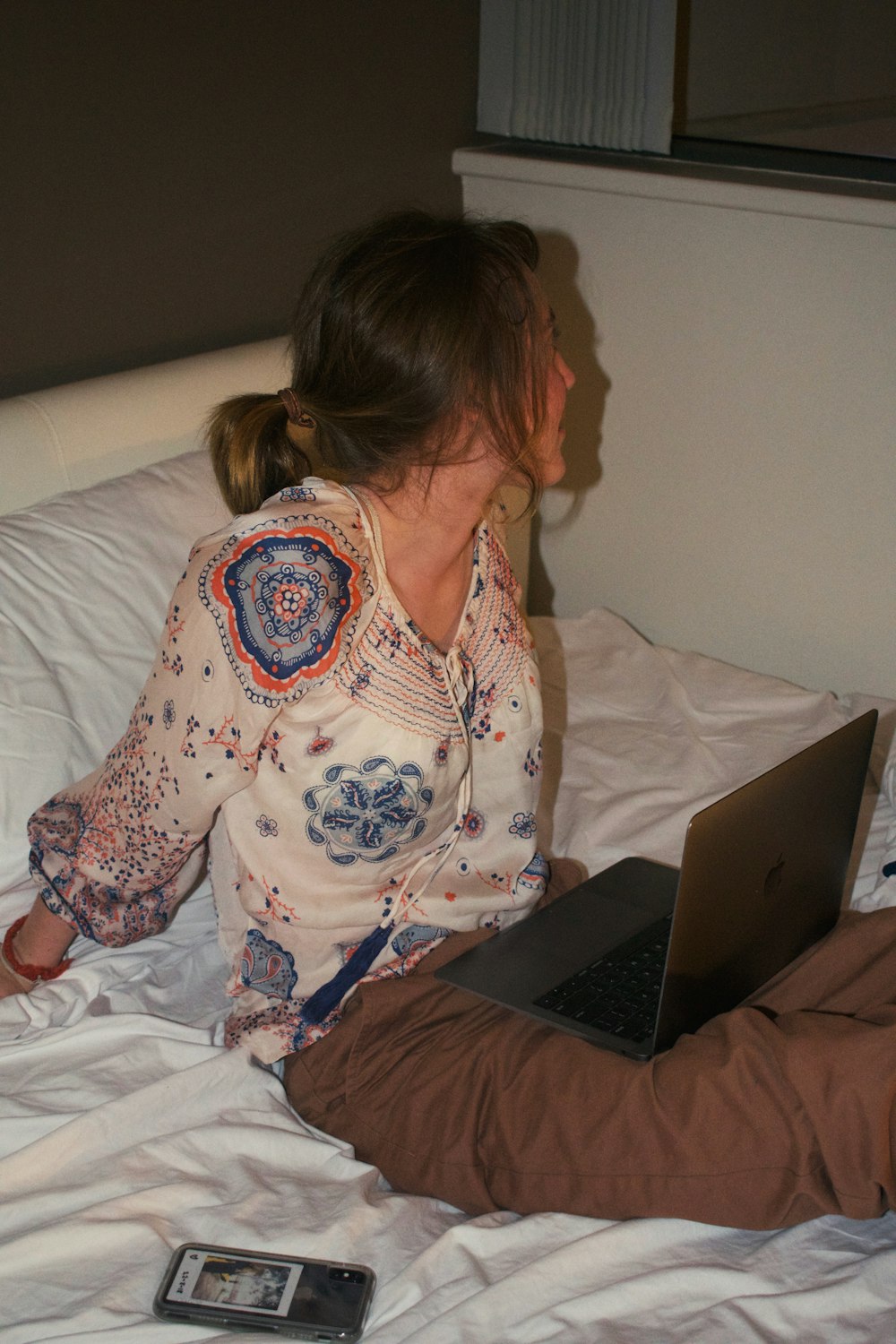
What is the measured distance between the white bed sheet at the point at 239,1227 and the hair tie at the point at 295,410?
0.54 meters

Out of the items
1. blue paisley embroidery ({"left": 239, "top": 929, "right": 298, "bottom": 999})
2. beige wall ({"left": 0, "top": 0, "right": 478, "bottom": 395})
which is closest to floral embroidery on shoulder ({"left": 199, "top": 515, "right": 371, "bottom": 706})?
blue paisley embroidery ({"left": 239, "top": 929, "right": 298, "bottom": 999})

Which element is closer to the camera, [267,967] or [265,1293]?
[265,1293]

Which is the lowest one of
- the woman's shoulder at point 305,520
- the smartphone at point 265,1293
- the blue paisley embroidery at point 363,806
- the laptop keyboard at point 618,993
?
the smartphone at point 265,1293

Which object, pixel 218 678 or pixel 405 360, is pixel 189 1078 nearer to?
pixel 218 678

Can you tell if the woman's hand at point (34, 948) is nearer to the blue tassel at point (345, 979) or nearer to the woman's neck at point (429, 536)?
the blue tassel at point (345, 979)

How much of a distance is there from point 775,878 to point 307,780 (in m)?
0.41

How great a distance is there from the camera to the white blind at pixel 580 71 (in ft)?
6.82

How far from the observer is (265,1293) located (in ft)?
3.13

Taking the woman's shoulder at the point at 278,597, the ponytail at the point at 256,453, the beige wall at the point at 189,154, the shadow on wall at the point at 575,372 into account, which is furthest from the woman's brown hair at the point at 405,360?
the shadow on wall at the point at 575,372

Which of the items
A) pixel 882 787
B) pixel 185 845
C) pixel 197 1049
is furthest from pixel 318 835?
pixel 882 787

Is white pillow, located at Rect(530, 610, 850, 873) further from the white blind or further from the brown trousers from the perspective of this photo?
the white blind

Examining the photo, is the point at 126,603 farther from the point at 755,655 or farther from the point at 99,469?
the point at 755,655

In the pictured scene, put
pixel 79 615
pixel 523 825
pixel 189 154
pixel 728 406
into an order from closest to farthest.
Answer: pixel 523 825 < pixel 79 615 < pixel 189 154 < pixel 728 406

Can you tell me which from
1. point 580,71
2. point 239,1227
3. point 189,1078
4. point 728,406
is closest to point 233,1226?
point 239,1227
